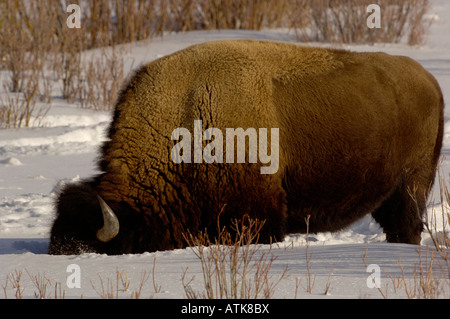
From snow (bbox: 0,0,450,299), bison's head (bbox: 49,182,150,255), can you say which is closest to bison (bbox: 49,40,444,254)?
bison's head (bbox: 49,182,150,255)

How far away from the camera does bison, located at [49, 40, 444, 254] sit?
14.4 ft

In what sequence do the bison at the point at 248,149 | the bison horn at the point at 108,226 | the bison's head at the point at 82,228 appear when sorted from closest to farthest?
the bison horn at the point at 108,226 < the bison's head at the point at 82,228 < the bison at the point at 248,149

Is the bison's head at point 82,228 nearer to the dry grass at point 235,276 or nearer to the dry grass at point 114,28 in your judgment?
the dry grass at point 235,276

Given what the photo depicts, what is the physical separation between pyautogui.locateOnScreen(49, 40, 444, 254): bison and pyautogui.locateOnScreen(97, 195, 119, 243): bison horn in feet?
0.14

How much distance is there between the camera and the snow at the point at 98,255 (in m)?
3.16

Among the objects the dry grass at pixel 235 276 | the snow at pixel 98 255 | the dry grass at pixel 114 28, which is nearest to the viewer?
the dry grass at pixel 235 276

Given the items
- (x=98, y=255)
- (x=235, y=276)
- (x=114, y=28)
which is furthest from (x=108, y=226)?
(x=114, y=28)

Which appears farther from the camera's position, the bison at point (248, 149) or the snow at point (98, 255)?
the bison at point (248, 149)

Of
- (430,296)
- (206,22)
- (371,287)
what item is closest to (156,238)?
(371,287)

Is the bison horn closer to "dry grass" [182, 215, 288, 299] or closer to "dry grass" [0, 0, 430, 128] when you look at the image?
"dry grass" [182, 215, 288, 299]

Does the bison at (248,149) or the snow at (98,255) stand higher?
the bison at (248,149)

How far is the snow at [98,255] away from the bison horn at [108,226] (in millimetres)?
123

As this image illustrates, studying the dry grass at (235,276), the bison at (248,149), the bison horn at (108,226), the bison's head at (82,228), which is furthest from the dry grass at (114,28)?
the dry grass at (235,276)

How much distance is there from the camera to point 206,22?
55.0 ft
